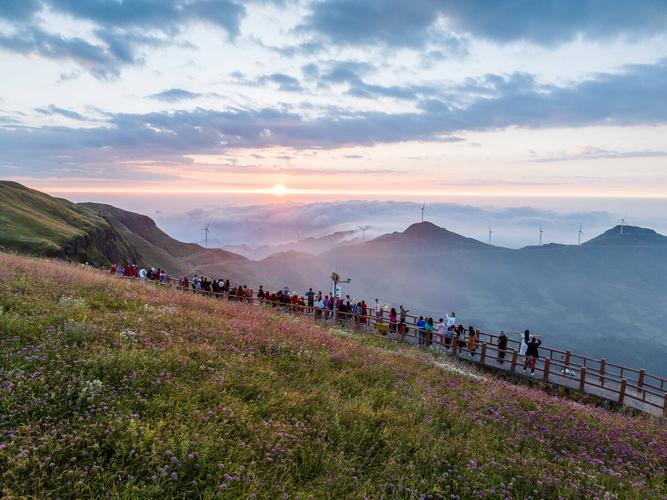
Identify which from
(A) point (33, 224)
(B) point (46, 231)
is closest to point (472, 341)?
(B) point (46, 231)

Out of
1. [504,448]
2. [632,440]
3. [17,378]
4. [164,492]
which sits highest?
[17,378]

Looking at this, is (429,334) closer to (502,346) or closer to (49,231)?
(502,346)

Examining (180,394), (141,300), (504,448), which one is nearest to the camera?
(180,394)

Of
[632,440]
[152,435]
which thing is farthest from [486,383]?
[152,435]

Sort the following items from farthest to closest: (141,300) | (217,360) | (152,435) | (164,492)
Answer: (141,300)
(217,360)
(152,435)
(164,492)

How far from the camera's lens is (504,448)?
9039 millimetres

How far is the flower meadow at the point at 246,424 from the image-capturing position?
6043mm

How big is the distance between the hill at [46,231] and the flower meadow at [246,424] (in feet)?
121

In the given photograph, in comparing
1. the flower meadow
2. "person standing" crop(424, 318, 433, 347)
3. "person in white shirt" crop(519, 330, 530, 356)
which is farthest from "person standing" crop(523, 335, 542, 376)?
the flower meadow

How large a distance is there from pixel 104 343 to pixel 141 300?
5.30 meters

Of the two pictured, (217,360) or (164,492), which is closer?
(164,492)

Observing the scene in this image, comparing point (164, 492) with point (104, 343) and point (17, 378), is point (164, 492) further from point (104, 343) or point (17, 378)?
point (104, 343)

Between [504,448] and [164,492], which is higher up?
[164,492]

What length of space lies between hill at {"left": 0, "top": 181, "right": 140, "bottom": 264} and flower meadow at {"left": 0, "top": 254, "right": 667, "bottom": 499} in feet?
121
